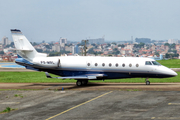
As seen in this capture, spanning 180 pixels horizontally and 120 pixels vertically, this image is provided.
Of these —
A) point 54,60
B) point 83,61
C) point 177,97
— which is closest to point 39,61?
point 54,60

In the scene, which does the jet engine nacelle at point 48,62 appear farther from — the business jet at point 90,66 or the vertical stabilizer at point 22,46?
the vertical stabilizer at point 22,46


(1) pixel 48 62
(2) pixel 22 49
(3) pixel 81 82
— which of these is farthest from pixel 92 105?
(2) pixel 22 49

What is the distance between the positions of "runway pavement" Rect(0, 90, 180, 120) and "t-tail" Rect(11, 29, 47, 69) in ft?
19.9

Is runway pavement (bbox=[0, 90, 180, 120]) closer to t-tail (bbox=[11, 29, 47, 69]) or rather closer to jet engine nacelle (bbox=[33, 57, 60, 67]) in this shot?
jet engine nacelle (bbox=[33, 57, 60, 67])

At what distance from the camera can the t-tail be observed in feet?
113

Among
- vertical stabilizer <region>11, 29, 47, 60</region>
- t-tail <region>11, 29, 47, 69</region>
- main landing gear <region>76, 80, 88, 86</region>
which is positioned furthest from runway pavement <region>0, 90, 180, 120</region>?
vertical stabilizer <region>11, 29, 47, 60</region>

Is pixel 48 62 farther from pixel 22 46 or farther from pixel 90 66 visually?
pixel 90 66

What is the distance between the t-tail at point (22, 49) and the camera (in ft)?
113

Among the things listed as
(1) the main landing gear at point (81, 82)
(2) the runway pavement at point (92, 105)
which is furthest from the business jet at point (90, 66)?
(2) the runway pavement at point (92, 105)

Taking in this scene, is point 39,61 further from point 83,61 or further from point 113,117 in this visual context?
point 113,117

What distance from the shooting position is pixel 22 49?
113 feet

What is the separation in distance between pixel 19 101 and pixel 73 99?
14.5ft

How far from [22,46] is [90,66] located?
8150 millimetres

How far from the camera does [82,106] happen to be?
22.0 meters
